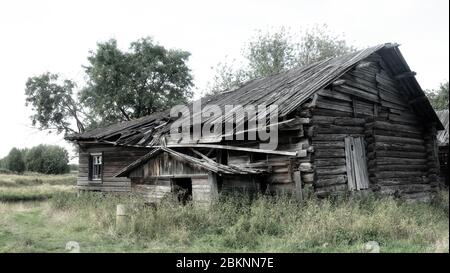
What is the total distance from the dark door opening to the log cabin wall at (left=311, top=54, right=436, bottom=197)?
3.87 meters

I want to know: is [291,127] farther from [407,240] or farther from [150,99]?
[150,99]

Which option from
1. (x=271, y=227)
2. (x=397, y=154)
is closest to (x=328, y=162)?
(x=271, y=227)

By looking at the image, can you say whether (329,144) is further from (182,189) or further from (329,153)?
(182,189)

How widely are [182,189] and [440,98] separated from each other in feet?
127

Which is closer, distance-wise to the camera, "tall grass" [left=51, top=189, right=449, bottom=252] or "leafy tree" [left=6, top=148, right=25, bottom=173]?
"tall grass" [left=51, top=189, right=449, bottom=252]

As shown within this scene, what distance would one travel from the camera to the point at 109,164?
782 inches

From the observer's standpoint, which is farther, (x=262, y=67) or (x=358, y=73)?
(x=262, y=67)

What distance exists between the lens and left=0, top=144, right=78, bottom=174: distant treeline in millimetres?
46156

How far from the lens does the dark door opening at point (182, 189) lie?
39.1 feet

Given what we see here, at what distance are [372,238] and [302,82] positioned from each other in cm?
673

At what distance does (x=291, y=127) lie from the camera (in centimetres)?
1152

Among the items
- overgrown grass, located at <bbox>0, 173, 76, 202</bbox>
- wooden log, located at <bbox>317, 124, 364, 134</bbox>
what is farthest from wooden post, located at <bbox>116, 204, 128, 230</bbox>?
overgrown grass, located at <bbox>0, 173, 76, 202</bbox>

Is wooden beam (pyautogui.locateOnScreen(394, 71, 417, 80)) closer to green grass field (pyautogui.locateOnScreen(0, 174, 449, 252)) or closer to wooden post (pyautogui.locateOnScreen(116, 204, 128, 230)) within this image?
green grass field (pyautogui.locateOnScreen(0, 174, 449, 252))
